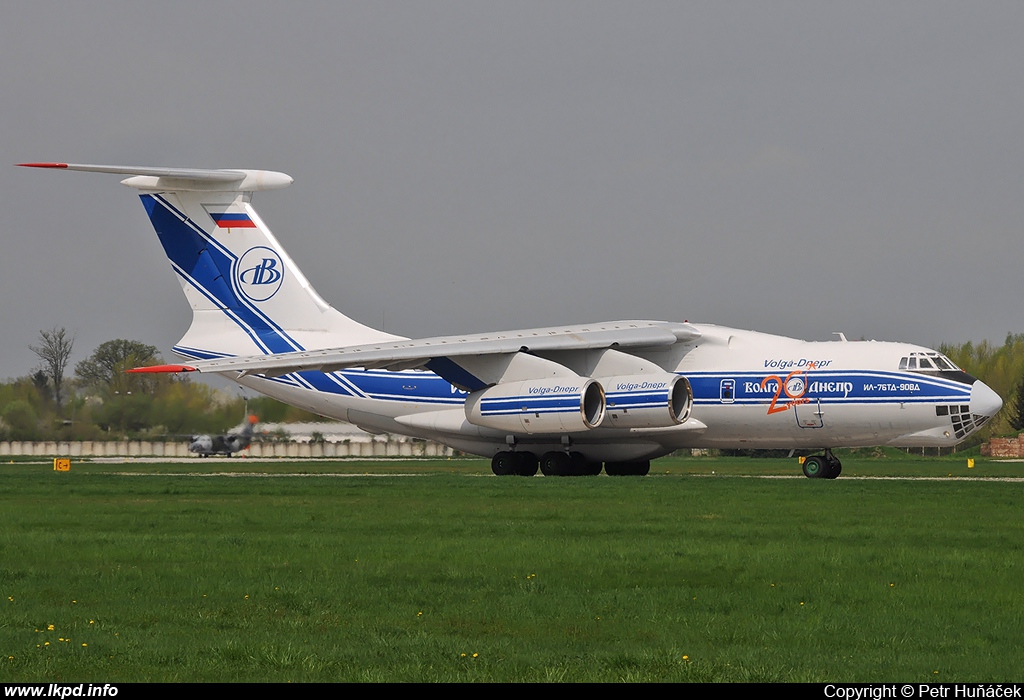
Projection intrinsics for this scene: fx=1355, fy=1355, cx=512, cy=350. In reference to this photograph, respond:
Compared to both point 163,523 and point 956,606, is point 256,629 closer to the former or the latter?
point 956,606

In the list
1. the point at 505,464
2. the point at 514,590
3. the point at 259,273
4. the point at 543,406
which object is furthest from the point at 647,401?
the point at 514,590

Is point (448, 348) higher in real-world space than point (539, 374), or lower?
higher

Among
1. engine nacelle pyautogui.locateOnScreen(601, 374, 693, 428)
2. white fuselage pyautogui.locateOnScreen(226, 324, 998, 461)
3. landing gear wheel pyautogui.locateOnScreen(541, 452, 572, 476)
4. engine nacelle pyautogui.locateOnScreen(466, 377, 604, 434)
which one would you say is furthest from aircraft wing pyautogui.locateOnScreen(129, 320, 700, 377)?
landing gear wheel pyautogui.locateOnScreen(541, 452, 572, 476)

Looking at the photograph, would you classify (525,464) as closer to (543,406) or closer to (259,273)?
(543,406)

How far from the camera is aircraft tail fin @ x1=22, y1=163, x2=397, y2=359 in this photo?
3059 centimetres

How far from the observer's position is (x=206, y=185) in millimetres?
30453

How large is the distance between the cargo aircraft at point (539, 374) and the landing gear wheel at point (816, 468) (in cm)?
3

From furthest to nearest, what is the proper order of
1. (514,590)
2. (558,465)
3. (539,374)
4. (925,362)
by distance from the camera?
1. (558,465)
2. (539,374)
3. (925,362)
4. (514,590)

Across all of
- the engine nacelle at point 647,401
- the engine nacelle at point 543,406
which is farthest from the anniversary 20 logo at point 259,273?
the engine nacelle at point 647,401

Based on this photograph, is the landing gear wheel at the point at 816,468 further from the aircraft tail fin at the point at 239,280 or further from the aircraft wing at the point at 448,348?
the aircraft tail fin at the point at 239,280

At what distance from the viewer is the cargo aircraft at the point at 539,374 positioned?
2548 cm

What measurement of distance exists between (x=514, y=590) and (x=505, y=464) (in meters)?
18.9

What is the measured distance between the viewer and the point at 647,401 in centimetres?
2588
